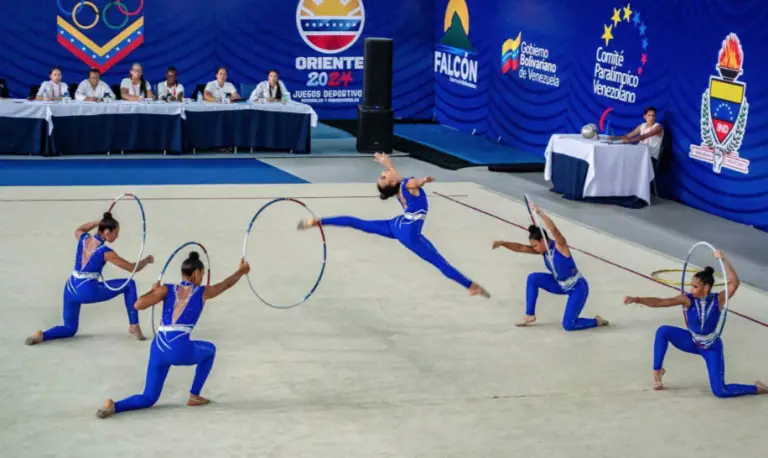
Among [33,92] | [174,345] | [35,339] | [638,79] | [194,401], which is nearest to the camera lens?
[174,345]

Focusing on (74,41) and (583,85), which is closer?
(583,85)

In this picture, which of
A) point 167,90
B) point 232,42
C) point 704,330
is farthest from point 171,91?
point 704,330

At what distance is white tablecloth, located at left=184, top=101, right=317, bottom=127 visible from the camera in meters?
20.8

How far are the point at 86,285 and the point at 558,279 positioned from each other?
177 inches

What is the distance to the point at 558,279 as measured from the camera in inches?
426

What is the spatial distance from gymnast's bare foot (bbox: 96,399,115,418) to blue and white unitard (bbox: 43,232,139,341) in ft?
5.51

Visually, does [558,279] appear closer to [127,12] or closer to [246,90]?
[246,90]

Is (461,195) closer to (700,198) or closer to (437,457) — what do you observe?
(700,198)

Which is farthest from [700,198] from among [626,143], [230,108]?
[230,108]

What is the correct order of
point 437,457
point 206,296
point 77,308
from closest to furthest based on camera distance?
point 437,457, point 206,296, point 77,308

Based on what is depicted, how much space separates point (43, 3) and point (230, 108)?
20.0 ft

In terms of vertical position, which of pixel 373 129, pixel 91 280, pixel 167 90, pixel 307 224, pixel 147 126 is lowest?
pixel 91 280

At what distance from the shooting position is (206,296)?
336 inches

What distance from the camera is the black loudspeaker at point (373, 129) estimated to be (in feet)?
71.8
